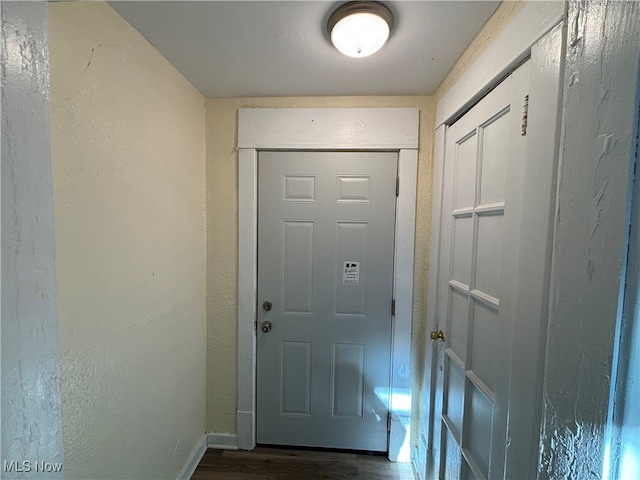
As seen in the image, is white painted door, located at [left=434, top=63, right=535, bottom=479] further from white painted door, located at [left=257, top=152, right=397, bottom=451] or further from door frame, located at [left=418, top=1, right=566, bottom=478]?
white painted door, located at [left=257, top=152, right=397, bottom=451]

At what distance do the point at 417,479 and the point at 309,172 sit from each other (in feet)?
6.21

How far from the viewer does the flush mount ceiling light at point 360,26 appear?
0.85 m

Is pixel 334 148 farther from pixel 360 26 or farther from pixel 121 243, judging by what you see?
pixel 121 243

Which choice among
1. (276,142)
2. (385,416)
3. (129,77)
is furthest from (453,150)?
(385,416)

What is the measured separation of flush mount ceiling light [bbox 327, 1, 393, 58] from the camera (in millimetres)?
852

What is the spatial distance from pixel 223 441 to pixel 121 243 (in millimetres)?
1459

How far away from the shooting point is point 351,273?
1576mm

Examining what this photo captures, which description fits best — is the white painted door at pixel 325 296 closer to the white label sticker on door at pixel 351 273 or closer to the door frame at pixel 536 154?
the white label sticker on door at pixel 351 273

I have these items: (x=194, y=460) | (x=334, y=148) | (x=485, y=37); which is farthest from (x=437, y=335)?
(x=194, y=460)

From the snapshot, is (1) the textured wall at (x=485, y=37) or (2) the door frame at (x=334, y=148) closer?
(1) the textured wall at (x=485, y=37)

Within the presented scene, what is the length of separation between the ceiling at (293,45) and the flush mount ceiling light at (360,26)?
38 mm

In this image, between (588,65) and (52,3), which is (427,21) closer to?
(588,65)

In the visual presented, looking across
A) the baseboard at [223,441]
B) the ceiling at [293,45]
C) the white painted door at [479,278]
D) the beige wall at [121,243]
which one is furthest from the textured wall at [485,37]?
the baseboard at [223,441]

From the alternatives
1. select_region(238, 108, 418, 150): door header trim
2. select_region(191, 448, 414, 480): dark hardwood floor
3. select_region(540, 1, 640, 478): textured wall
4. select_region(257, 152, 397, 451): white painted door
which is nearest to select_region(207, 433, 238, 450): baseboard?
select_region(191, 448, 414, 480): dark hardwood floor
